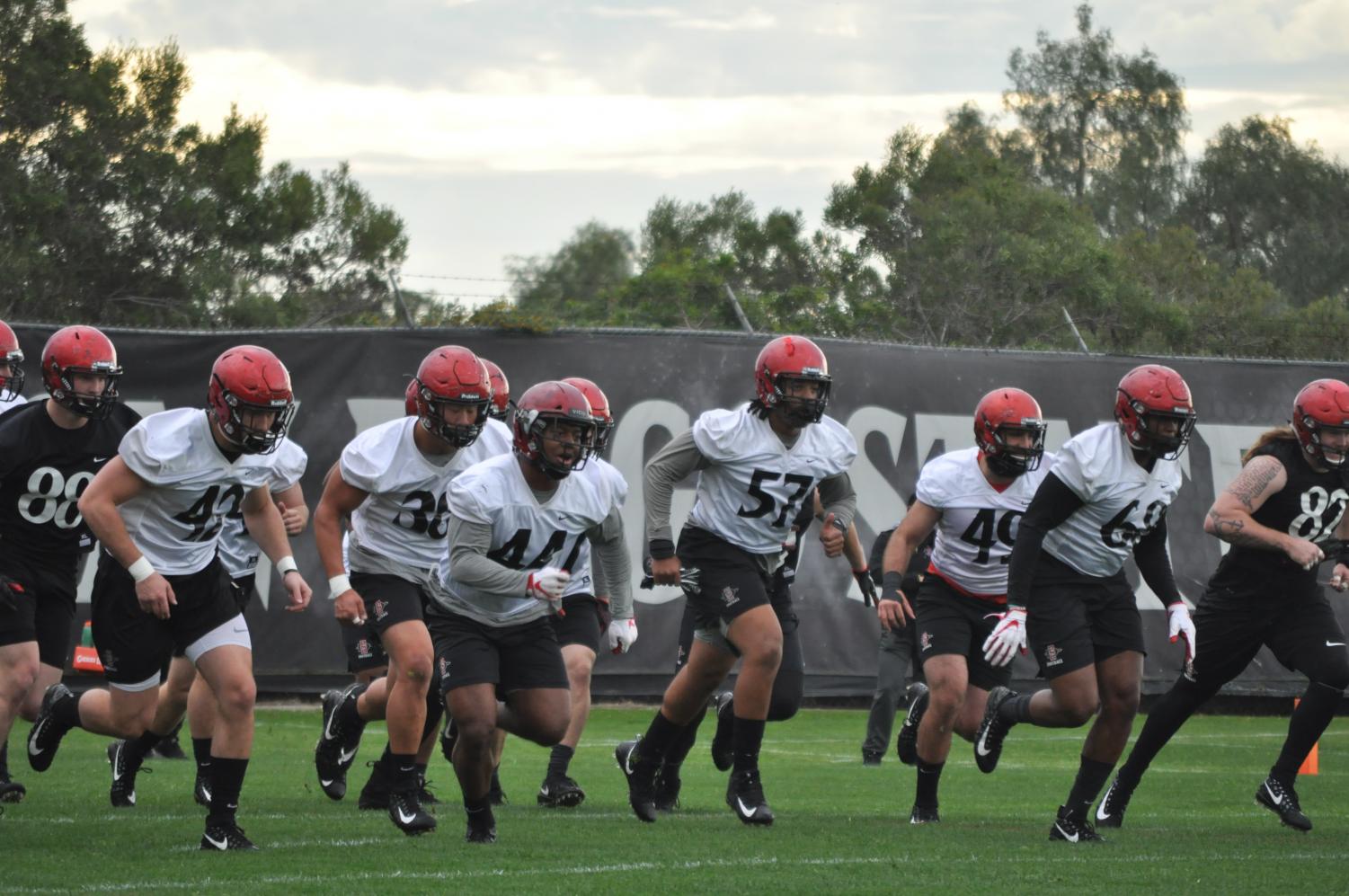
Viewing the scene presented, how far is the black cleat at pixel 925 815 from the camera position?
7719mm

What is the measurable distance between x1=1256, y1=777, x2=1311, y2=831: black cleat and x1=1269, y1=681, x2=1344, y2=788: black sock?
33 mm

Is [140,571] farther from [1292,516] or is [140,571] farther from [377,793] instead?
[1292,516]

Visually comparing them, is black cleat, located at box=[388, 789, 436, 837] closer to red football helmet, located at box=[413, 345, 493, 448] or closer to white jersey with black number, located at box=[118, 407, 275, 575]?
white jersey with black number, located at box=[118, 407, 275, 575]

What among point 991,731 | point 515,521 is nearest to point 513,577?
point 515,521

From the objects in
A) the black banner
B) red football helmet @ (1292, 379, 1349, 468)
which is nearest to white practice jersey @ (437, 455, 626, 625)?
red football helmet @ (1292, 379, 1349, 468)

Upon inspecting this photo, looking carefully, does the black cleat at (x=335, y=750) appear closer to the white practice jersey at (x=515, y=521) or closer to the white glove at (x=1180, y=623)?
the white practice jersey at (x=515, y=521)

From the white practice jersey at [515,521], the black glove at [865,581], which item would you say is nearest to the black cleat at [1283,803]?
the black glove at [865,581]

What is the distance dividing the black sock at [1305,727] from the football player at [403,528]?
149 inches

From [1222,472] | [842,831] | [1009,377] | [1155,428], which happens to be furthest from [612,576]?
[1222,472]

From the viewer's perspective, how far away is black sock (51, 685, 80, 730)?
771 cm

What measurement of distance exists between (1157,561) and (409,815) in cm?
336

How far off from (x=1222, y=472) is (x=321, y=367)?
7421mm

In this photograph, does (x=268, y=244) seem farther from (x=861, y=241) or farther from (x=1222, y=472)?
(x=1222, y=472)

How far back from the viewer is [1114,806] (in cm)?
768
